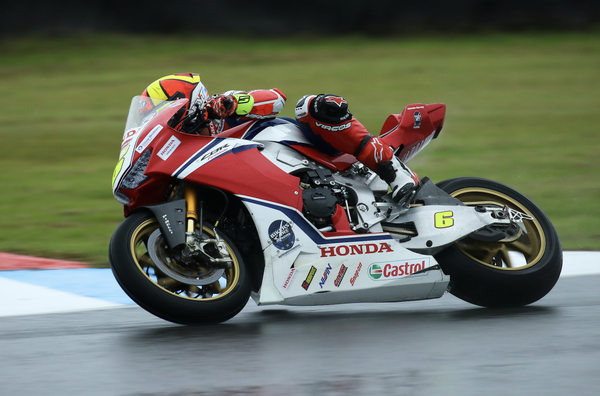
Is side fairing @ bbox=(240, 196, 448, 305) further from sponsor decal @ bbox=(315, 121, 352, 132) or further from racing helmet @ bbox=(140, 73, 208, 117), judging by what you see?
racing helmet @ bbox=(140, 73, 208, 117)

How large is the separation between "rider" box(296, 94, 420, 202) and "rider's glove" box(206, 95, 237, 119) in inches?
15.6

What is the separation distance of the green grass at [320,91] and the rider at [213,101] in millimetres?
155

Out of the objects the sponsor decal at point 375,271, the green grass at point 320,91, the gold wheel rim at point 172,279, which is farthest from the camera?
the green grass at point 320,91

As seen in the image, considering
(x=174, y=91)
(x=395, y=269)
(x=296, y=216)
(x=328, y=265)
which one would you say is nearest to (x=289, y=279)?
(x=328, y=265)

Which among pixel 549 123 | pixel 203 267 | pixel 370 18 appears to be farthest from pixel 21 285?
pixel 370 18

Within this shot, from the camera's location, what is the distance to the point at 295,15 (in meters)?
23.5

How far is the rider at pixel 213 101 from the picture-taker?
459cm

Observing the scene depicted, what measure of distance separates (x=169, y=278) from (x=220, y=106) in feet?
3.18

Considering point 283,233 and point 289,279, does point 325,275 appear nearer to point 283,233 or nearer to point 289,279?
point 289,279

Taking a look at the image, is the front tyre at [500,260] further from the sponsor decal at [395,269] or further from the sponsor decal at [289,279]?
the sponsor decal at [289,279]

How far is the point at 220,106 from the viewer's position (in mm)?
4570

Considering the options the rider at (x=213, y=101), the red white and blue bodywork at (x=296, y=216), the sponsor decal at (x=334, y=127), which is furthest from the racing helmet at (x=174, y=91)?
the sponsor decal at (x=334, y=127)

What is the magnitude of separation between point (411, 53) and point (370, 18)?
241cm

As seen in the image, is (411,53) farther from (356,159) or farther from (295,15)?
(356,159)
